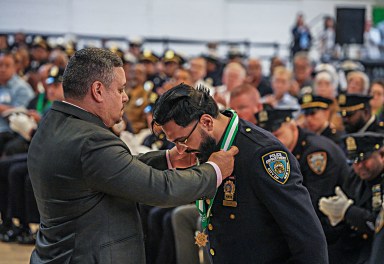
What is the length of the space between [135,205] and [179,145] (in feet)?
0.86

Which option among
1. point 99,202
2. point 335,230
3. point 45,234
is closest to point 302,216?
point 99,202

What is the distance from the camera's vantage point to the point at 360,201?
12.5 feet

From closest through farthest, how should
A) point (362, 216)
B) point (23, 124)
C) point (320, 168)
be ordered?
point (362, 216), point (320, 168), point (23, 124)

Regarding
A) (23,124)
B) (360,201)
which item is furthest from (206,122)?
(23,124)

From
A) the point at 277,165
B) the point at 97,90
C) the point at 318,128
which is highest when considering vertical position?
the point at 97,90

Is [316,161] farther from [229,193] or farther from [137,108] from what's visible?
[137,108]

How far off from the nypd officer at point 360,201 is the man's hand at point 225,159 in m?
1.53

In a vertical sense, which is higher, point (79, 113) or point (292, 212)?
point (79, 113)

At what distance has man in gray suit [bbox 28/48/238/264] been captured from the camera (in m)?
2.18

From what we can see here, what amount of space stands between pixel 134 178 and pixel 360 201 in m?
2.00

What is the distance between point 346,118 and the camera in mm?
4883

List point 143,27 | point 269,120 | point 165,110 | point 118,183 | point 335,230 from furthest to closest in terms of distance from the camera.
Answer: point 143,27 → point 269,120 → point 335,230 → point 165,110 → point 118,183

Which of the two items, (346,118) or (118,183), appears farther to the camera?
(346,118)

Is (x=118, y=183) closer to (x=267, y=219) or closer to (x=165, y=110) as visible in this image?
(x=165, y=110)
